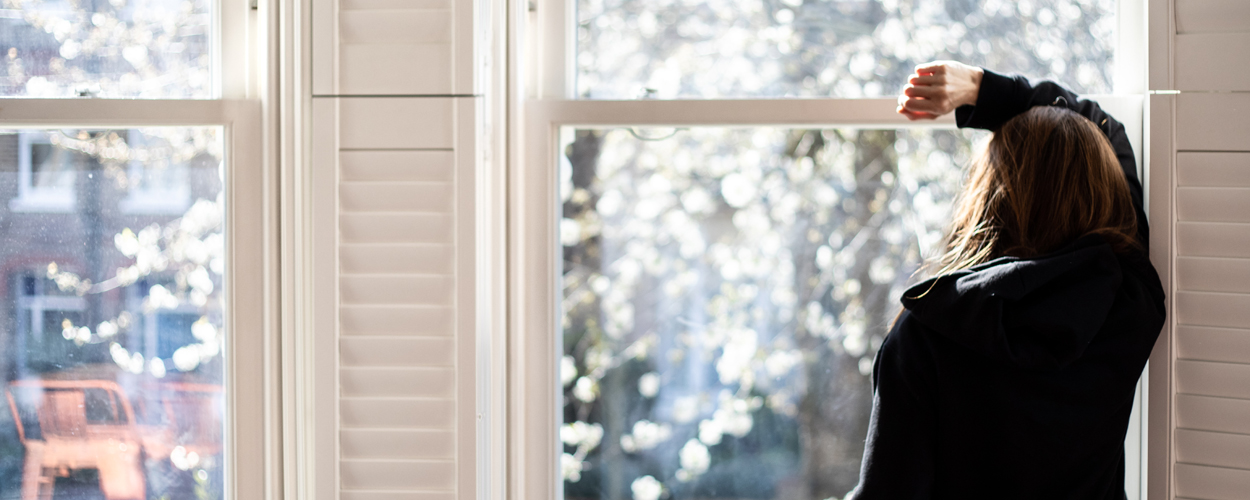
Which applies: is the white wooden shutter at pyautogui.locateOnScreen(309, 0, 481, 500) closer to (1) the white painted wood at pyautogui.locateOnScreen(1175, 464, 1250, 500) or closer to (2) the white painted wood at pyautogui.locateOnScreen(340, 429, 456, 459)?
(2) the white painted wood at pyautogui.locateOnScreen(340, 429, 456, 459)

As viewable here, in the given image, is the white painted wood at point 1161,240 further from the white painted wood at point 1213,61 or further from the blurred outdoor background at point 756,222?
the blurred outdoor background at point 756,222

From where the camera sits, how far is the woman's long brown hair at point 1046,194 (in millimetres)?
949

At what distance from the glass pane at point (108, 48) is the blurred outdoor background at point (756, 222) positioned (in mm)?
606

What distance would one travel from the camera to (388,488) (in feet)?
3.54

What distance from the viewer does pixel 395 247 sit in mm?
1060

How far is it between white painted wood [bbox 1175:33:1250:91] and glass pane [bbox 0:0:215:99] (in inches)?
56.5

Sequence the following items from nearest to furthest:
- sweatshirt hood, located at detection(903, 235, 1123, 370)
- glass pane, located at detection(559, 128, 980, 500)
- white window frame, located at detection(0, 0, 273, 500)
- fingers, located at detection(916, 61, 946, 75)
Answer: sweatshirt hood, located at detection(903, 235, 1123, 370)
fingers, located at detection(916, 61, 946, 75)
white window frame, located at detection(0, 0, 273, 500)
glass pane, located at detection(559, 128, 980, 500)

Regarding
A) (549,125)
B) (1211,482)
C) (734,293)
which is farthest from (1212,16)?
(549,125)

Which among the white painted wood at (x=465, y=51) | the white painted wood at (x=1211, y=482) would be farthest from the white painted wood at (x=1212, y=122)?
the white painted wood at (x=465, y=51)

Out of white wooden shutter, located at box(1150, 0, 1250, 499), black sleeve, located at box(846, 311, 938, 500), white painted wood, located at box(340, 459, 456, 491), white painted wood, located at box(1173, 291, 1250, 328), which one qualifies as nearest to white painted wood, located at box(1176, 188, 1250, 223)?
white wooden shutter, located at box(1150, 0, 1250, 499)

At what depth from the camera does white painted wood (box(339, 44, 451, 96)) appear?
1.05 meters

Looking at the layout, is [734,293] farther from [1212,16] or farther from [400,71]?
[1212,16]

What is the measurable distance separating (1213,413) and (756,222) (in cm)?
69

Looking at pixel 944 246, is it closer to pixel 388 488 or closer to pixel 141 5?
pixel 388 488
